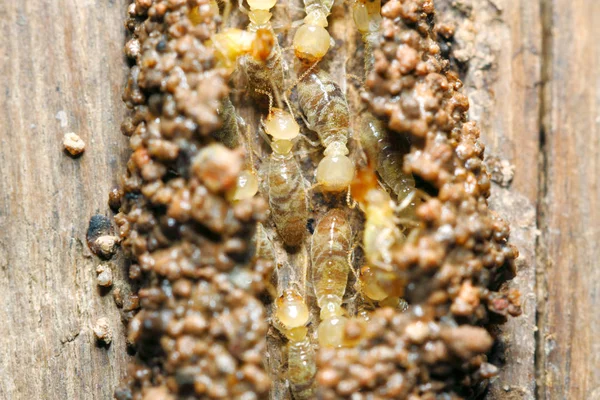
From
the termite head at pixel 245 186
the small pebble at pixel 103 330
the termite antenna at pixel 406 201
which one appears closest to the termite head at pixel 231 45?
the termite head at pixel 245 186

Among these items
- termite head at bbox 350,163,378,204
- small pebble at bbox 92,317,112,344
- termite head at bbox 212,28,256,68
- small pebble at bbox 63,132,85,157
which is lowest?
small pebble at bbox 92,317,112,344

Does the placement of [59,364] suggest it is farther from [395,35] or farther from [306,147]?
[395,35]

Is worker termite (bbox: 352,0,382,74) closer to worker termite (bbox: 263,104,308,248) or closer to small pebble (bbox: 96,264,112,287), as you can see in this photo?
worker termite (bbox: 263,104,308,248)

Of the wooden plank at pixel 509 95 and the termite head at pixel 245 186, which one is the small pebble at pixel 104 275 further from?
the wooden plank at pixel 509 95

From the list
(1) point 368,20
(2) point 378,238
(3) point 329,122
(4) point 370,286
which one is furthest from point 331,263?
(1) point 368,20

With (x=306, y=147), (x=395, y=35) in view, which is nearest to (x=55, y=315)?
(x=306, y=147)

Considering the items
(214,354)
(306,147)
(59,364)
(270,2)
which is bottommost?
(59,364)

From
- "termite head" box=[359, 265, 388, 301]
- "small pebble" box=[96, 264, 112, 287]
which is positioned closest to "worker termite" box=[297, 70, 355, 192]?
"termite head" box=[359, 265, 388, 301]
